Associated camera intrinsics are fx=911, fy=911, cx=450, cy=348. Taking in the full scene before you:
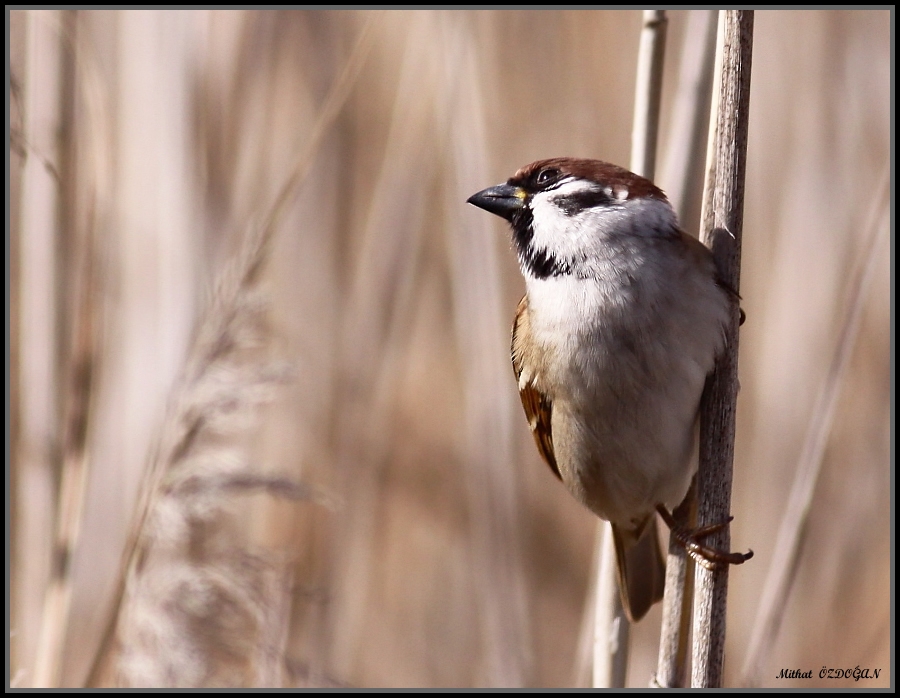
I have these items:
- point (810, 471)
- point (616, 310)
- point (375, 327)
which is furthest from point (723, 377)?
point (375, 327)

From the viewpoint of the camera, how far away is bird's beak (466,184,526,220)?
5.23 feet

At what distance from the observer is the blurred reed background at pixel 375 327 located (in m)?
1.75

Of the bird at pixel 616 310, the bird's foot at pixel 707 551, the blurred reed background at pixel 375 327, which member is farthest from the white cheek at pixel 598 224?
the bird's foot at pixel 707 551

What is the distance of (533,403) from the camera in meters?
1.75

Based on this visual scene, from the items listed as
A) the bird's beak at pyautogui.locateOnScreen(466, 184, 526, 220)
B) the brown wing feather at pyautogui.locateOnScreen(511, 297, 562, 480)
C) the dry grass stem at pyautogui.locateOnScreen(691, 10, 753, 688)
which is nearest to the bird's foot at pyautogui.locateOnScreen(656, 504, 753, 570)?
the dry grass stem at pyautogui.locateOnScreen(691, 10, 753, 688)

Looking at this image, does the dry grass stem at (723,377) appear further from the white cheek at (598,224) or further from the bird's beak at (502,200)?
the bird's beak at (502,200)

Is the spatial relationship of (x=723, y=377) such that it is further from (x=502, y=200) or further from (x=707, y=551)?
(x=502, y=200)

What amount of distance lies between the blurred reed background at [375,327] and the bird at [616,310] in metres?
0.20

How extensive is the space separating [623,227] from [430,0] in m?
0.82

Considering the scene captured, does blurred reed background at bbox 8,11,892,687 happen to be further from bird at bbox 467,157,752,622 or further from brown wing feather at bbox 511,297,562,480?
brown wing feather at bbox 511,297,562,480

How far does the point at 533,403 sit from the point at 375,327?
2.31 feet

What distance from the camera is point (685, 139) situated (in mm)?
1595

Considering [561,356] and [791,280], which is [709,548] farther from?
[791,280]

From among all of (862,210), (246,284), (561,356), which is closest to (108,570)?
(246,284)
